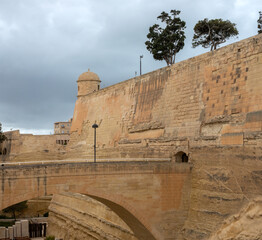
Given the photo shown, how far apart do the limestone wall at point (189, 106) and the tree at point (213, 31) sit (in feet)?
29.2

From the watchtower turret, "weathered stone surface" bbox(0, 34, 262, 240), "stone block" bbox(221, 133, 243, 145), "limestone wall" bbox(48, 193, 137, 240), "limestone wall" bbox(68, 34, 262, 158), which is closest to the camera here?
"weathered stone surface" bbox(0, 34, 262, 240)

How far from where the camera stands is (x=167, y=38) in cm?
3175

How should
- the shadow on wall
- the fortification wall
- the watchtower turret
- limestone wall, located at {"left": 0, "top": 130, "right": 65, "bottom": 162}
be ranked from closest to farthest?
1. the fortification wall
2. the watchtower turret
3. limestone wall, located at {"left": 0, "top": 130, "right": 65, "bottom": 162}
4. the shadow on wall

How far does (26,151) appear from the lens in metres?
39.5

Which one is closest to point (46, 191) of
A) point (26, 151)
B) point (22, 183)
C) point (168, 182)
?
point (22, 183)

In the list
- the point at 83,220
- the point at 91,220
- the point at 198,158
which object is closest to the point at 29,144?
the point at 83,220

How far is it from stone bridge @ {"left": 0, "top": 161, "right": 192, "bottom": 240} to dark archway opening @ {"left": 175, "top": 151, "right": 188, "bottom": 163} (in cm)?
183

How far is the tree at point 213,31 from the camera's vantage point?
30.3 metres

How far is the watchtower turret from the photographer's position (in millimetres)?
33969

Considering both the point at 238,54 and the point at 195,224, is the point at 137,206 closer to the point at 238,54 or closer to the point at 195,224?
the point at 195,224

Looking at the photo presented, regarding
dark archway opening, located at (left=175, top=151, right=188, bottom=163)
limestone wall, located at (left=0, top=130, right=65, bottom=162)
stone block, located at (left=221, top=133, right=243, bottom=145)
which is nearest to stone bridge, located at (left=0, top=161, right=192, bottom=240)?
dark archway opening, located at (left=175, top=151, right=188, bottom=163)

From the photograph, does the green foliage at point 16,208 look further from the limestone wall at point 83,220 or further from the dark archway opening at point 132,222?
the dark archway opening at point 132,222

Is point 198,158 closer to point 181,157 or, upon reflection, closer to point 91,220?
point 181,157

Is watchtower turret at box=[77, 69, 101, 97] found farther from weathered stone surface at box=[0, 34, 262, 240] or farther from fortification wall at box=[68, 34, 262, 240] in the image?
weathered stone surface at box=[0, 34, 262, 240]
